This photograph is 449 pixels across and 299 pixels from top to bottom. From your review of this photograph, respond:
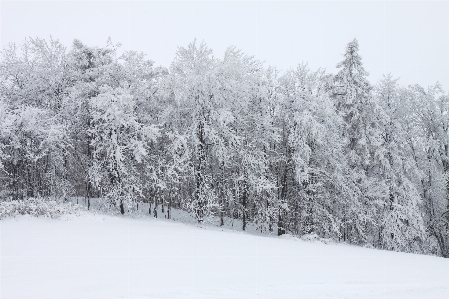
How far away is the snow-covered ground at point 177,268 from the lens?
8.42 meters

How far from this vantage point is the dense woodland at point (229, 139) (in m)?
24.1

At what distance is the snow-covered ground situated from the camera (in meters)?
8.42

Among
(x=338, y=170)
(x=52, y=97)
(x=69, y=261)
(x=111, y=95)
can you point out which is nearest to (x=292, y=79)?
→ (x=338, y=170)

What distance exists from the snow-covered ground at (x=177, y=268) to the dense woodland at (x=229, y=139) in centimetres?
750

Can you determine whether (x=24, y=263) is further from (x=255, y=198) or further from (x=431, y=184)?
A: (x=431, y=184)

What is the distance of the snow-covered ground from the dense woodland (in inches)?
295

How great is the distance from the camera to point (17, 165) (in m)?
24.7

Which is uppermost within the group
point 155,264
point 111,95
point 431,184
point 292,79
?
point 292,79

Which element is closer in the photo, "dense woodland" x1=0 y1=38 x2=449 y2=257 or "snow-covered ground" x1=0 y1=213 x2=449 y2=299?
"snow-covered ground" x1=0 y1=213 x2=449 y2=299

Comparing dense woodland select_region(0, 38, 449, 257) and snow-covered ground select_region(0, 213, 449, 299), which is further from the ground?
dense woodland select_region(0, 38, 449, 257)

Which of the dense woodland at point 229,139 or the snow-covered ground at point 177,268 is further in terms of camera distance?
the dense woodland at point 229,139

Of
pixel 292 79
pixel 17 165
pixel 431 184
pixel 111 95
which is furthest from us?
pixel 431 184

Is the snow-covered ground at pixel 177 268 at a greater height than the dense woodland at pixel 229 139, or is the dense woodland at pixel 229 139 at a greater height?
the dense woodland at pixel 229 139

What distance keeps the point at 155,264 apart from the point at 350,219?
19058mm
